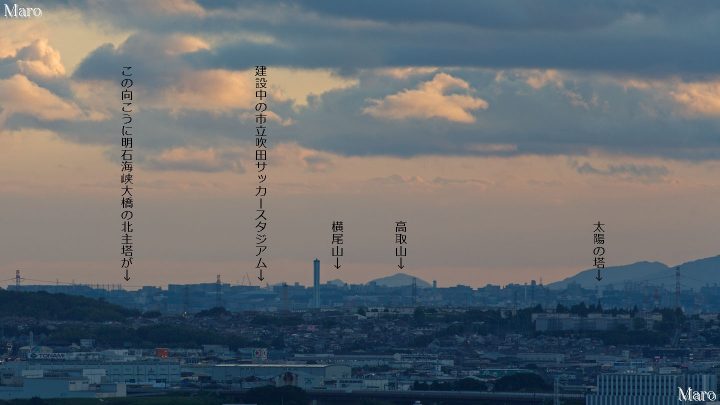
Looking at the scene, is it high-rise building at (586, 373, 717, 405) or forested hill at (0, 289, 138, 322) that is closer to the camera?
high-rise building at (586, 373, 717, 405)

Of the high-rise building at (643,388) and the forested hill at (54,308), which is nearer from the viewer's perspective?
the high-rise building at (643,388)

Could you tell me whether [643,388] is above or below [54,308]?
below

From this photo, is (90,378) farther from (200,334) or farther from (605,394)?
(200,334)

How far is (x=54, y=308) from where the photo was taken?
18962cm

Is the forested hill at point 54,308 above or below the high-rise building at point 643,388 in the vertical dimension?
above

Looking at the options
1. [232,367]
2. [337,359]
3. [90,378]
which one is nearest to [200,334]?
[337,359]

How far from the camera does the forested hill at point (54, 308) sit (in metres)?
186

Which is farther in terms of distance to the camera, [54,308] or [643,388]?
[54,308]

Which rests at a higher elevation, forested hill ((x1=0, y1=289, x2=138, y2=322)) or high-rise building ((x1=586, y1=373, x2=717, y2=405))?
forested hill ((x1=0, y1=289, x2=138, y2=322))

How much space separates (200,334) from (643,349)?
34450 millimetres

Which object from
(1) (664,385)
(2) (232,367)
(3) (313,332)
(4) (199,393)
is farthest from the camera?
Result: (3) (313,332)

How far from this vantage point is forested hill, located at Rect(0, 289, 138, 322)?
186 m

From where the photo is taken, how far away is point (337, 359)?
148m

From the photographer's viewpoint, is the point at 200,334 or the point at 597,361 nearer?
the point at 597,361
